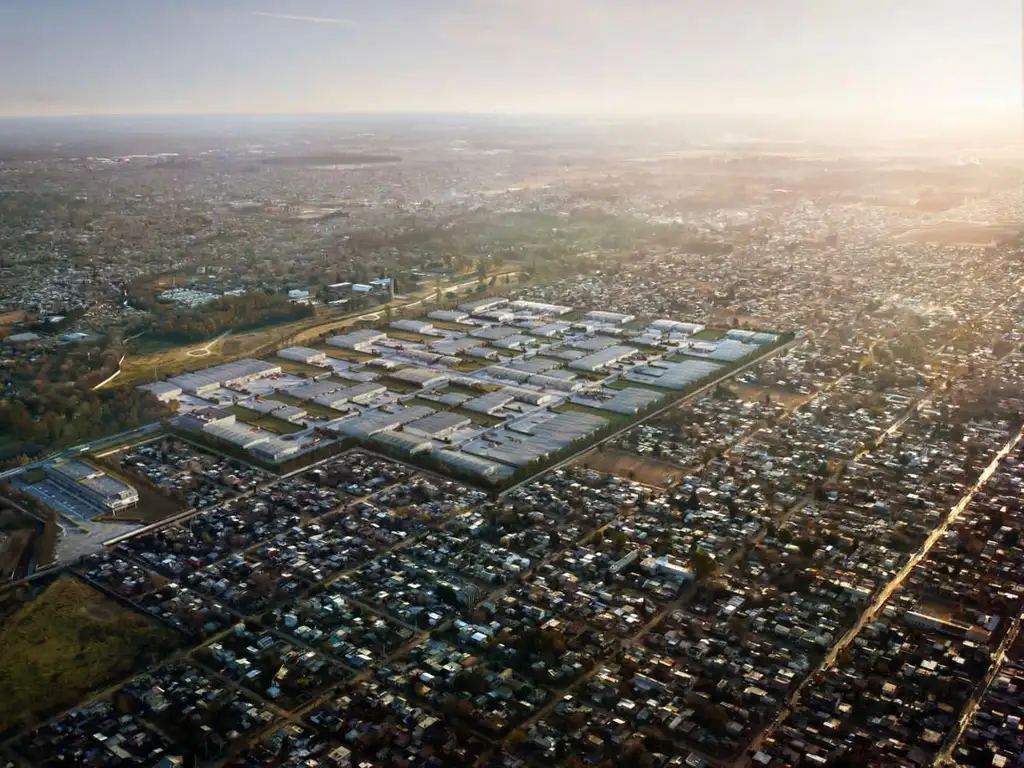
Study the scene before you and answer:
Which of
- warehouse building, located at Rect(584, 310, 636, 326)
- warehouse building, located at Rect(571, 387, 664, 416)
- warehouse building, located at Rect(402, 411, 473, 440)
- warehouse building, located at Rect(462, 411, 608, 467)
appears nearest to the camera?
warehouse building, located at Rect(462, 411, 608, 467)

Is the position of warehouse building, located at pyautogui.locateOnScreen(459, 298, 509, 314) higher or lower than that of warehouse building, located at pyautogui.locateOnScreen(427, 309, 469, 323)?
higher

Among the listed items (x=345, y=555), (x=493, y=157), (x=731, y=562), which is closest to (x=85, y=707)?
(x=345, y=555)

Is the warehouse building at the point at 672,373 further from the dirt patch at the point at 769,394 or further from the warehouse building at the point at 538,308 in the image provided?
the warehouse building at the point at 538,308

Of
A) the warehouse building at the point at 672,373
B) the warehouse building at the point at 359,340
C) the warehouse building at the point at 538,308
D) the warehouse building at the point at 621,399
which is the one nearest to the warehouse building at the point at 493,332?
the warehouse building at the point at 538,308

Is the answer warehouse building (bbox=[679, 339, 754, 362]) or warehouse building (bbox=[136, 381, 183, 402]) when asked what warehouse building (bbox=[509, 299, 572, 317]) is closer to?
warehouse building (bbox=[679, 339, 754, 362])

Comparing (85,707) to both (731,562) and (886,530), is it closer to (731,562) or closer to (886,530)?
(731,562)

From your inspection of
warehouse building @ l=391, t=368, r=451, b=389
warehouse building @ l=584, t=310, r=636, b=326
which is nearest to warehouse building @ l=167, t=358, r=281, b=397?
warehouse building @ l=391, t=368, r=451, b=389
